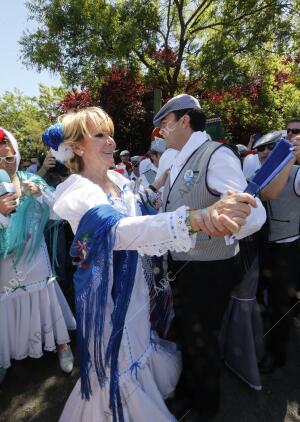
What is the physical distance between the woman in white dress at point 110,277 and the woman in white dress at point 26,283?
897 millimetres

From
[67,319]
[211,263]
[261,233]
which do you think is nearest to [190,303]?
[211,263]

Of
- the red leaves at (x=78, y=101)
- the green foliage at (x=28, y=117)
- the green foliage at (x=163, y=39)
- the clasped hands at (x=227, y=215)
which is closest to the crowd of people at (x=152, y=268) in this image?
the clasped hands at (x=227, y=215)

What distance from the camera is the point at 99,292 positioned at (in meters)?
1.65

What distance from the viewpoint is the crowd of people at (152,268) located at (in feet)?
5.14

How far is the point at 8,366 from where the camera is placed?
2807 millimetres

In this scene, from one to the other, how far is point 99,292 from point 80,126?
3.14 feet

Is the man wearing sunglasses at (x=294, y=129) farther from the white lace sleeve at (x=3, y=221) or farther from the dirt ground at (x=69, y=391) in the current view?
the white lace sleeve at (x=3, y=221)

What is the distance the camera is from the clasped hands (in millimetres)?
1210

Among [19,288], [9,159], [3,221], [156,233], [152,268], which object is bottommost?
[19,288]

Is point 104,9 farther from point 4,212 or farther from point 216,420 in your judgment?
point 216,420

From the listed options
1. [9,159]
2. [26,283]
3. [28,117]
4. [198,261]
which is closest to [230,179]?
[198,261]

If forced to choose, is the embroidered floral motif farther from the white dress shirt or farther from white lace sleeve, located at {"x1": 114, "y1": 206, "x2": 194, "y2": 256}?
the white dress shirt

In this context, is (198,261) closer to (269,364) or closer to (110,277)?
(110,277)

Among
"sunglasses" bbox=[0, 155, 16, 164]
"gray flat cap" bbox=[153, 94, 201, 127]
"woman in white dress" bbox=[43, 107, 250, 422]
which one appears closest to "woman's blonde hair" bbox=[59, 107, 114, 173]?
"woman in white dress" bbox=[43, 107, 250, 422]
